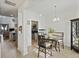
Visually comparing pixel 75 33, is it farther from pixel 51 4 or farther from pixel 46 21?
pixel 46 21

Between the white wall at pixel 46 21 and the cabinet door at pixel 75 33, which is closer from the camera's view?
the white wall at pixel 46 21

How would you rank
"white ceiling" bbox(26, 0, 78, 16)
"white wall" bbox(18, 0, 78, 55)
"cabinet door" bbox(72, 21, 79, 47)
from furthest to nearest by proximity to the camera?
"cabinet door" bbox(72, 21, 79, 47) → "white wall" bbox(18, 0, 78, 55) → "white ceiling" bbox(26, 0, 78, 16)

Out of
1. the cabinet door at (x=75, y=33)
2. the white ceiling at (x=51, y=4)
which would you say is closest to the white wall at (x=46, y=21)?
the white ceiling at (x=51, y=4)

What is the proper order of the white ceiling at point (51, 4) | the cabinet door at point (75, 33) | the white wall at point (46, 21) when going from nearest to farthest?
the white ceiling at point (51, 4), the white wall at point (46, 21), the cabinet door at point (75, 33)

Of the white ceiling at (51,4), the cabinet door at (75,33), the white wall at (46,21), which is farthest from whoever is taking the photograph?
the cabinet door at (75,33)

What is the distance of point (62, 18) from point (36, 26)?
7.62 feet

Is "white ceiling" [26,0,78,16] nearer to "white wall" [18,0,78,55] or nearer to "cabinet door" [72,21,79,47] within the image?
"white wall" [18,0,78,55]

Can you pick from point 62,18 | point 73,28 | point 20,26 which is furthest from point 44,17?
point 20,26

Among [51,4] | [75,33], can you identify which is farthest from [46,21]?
[51,4]

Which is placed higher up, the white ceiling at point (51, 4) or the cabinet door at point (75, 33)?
the white ceiling at point (51, 4)

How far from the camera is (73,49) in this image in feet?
18.6

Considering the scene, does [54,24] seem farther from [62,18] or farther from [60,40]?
[60,40]

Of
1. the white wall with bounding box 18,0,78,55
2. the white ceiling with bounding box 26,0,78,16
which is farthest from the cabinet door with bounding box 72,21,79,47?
the white ceiling with bounding box 26,0,78,16

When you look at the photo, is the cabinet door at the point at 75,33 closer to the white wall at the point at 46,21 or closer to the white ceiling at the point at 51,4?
the white wall at the point at 46,21
